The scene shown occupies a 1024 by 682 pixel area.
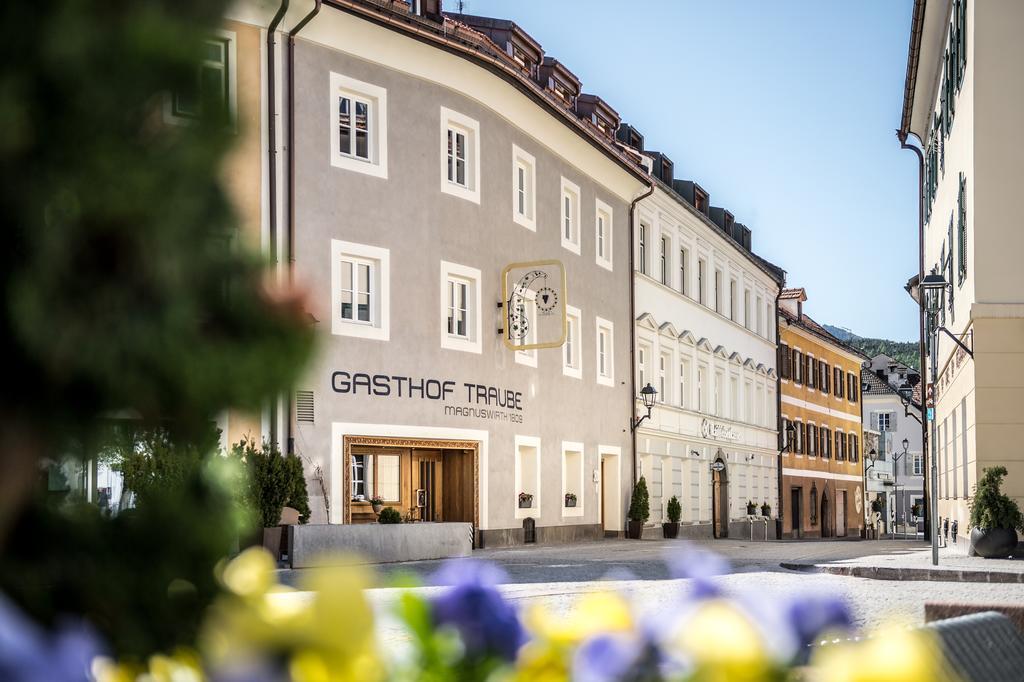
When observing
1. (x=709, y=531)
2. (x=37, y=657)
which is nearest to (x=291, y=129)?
(x=37, y=657)

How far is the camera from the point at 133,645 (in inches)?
54.3

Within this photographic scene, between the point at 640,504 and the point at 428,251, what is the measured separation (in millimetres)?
11457

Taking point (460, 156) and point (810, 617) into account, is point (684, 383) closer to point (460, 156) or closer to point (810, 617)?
point (460, 156)

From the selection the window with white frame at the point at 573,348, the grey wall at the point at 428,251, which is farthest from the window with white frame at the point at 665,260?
the window with white frame at the point at 573,348

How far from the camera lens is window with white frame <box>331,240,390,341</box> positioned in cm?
2270

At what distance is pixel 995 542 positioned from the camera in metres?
20.4

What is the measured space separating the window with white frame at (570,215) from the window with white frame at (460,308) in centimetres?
513

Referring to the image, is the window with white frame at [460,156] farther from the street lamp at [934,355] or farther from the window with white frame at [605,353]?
the street lamp at [934,355]

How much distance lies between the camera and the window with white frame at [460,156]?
25.5m

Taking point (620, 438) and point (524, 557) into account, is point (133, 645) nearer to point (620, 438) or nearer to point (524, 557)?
point (524, 557)

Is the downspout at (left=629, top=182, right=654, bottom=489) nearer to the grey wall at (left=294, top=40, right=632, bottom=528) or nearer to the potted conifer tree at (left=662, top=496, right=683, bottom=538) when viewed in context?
the potted conifer tree at (left=662, top=496, right=683, bottom=538)

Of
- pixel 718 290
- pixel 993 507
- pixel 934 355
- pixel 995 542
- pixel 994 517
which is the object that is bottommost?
pixel 995 542

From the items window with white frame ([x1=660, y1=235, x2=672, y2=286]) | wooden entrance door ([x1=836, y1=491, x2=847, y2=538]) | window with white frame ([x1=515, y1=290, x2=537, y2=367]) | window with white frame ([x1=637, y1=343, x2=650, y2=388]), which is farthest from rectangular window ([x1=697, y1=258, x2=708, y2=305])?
wooden entrance door ([x1=836, y1=491, x2=847, y2=538])

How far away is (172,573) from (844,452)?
6463 centimetres
